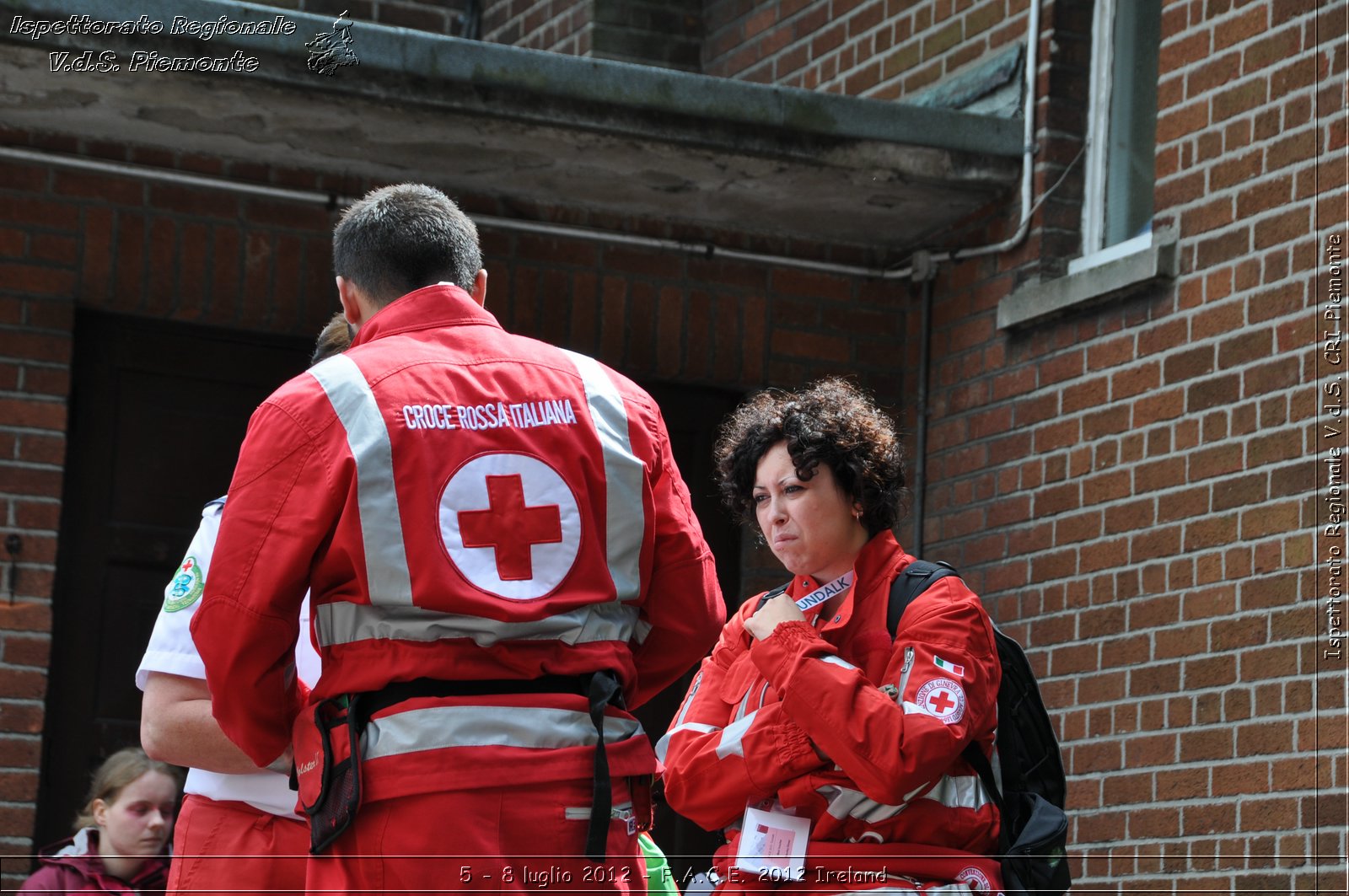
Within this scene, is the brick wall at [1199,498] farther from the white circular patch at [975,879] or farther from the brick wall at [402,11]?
the brick wall at [402,11]

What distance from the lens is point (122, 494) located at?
225 inches

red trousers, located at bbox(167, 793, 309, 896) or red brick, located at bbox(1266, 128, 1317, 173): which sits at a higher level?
red brick, located at bbox(1266, 128, 1317, 173)

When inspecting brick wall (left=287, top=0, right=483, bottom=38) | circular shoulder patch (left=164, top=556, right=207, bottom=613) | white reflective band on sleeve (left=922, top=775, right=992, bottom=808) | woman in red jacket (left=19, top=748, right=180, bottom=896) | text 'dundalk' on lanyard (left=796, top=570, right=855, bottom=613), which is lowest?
woman in red jacket (left=19, top=748, right=180, bottom=896)

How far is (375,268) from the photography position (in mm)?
3191

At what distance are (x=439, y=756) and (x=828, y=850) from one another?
0.93 metres

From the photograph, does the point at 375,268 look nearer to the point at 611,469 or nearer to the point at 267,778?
the point at 611,469

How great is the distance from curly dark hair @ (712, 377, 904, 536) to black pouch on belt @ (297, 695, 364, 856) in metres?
1.24

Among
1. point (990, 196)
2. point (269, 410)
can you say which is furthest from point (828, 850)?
→ point (990, 196)

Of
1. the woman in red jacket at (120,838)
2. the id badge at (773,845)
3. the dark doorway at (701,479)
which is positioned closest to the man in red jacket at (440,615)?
the id badge at (773,845)

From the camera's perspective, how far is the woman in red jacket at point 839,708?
3309 millimetres

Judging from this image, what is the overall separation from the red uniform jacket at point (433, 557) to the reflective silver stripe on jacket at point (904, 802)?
525mm

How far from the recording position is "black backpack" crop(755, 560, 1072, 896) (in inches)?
132

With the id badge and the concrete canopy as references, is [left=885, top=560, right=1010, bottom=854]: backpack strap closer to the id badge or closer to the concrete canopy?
the id badge

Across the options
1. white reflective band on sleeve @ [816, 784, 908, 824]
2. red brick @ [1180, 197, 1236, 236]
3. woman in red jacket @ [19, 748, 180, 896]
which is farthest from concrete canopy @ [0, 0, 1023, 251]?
white reflective band on sleeve @ [816, 784, 908, 824]
